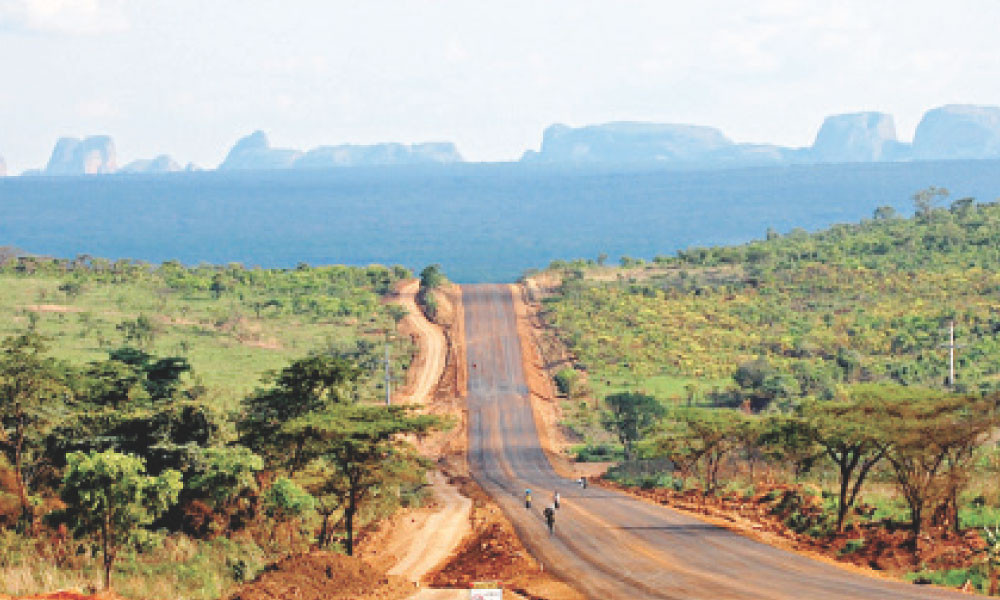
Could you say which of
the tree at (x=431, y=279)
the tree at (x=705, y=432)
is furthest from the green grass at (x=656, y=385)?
the tree at (x=431, y=279)

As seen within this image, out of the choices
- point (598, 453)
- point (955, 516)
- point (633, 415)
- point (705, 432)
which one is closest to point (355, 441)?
point (705, 432)

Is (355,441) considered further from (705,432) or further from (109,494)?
(705,432)

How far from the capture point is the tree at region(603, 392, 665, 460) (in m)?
71.9

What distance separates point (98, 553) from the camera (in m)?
31.2

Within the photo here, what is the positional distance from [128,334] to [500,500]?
46525mm

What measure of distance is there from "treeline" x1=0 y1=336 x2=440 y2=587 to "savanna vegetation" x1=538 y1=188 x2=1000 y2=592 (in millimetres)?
17706

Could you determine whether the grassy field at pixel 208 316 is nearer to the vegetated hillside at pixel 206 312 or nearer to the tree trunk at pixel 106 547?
the vegetated hillside at pixel 206 312

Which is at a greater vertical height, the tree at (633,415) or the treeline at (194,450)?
the treeline at (194,450)

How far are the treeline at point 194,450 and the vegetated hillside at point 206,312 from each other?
24.2 meters

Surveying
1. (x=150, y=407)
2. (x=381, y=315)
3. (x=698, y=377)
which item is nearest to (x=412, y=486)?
(x=150, y=407)

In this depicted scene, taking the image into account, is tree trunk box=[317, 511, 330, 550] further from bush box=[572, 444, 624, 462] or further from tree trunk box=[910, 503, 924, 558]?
bush box=[572, 444, 624, 462]

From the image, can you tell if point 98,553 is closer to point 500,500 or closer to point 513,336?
point 500,500

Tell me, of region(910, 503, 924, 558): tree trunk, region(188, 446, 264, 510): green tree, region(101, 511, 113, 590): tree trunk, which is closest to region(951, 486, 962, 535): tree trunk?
region(910, 503, 924, 558): tree trunk

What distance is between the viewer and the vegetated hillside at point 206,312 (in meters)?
85.6
